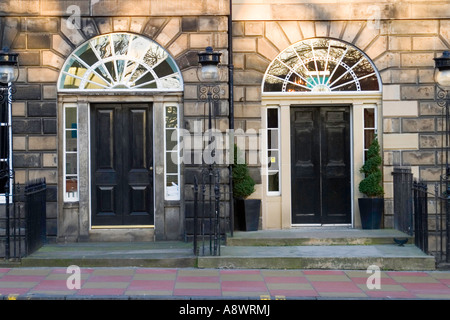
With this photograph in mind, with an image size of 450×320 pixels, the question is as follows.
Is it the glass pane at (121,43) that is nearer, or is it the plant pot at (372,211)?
the glass pane at (121,43)

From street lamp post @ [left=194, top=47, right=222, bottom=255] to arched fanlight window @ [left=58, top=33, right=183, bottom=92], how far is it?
0.64 meters

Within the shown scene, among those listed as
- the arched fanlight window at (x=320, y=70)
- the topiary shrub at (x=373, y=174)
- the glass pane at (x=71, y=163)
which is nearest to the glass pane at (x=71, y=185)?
the glass pane at (x=71, y=163)

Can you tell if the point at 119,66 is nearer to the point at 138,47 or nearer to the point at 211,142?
the point at 138,47

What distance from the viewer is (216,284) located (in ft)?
33.2

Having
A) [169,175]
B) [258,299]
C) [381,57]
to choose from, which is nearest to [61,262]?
[169,175]

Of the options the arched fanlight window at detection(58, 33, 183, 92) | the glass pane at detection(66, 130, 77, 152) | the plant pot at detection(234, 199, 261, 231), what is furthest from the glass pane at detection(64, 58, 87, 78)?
the plant pot at detection(234, 199, 261, 231)

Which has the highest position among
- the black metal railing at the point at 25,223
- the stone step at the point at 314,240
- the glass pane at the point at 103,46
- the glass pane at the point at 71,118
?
the glass pane at the point at 103,46

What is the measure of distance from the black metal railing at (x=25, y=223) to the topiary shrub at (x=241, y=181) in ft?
11.3

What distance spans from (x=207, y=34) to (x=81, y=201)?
383cm

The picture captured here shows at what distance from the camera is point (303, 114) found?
13.7m

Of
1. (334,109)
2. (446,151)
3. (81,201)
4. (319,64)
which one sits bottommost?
(81,201)

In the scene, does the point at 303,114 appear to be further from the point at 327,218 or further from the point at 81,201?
the point at 81,201

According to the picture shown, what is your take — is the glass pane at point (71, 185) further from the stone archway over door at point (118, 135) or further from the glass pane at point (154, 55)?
the glass pane at point (154, 55)

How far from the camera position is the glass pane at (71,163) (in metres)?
13.0
